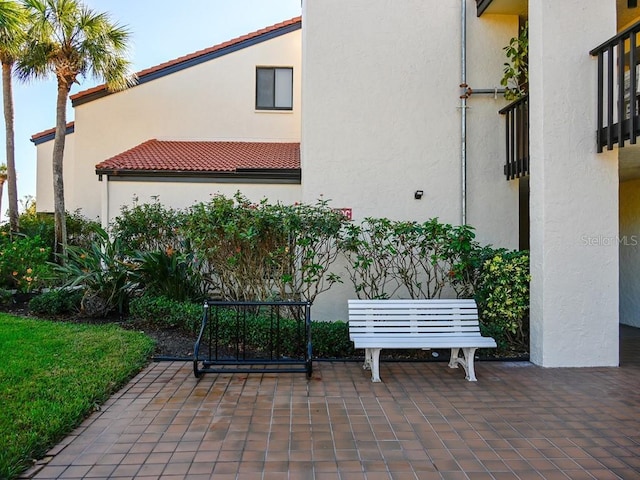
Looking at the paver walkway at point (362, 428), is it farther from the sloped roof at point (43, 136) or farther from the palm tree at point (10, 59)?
the sloped roof at point (43, 136)

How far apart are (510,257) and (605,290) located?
1.26 m

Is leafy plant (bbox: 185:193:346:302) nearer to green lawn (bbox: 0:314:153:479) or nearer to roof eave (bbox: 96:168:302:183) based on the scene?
green lawn (bbox: 0:314:153:479)

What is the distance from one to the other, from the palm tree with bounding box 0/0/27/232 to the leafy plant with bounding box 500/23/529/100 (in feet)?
38.6

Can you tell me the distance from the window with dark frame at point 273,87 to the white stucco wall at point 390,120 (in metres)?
6.22

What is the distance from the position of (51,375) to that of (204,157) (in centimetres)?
763

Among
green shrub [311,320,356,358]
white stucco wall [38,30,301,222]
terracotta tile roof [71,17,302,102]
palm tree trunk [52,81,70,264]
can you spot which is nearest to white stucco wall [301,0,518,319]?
green shrub [311,320,356,358]

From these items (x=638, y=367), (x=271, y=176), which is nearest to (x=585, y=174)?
(x=638, y=367)

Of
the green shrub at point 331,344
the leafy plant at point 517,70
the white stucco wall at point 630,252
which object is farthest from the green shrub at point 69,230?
the white stucco wall at point 630,252

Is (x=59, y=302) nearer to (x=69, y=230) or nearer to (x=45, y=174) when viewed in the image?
(x=69, y=230)

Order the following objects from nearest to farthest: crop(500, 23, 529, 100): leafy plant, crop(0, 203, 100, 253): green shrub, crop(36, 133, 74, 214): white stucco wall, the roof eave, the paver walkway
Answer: the paver walkway
crop(500, 23, 529, 100): leafy plant
the roof eave
crop(0, 203, 100, 253): green shrub
crop(36, 133, 74, 214): white stucco wall

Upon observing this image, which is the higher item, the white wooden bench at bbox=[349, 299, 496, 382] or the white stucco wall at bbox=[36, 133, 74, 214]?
the white stucco wall at bbox=[36, 133, 74, 214]

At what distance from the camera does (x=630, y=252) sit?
889 centimetres

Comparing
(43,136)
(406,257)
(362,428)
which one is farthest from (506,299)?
(43,136)

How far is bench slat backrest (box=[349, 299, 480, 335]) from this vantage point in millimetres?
5914
